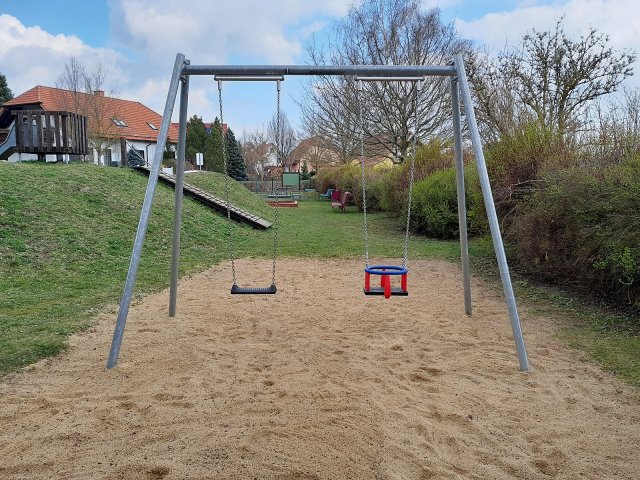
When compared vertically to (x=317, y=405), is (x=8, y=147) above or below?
above

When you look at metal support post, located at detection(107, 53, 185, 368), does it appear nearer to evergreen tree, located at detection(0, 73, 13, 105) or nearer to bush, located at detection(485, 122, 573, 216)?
bush, located at detection(485, 122, 573, 216)

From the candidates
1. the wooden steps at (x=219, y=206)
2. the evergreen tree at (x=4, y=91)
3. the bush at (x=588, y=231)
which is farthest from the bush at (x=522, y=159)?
the evergreen tree at (x=4, y=91)

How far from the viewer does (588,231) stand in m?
5.72

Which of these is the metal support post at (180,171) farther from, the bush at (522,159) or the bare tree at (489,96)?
the bare tree at (489,96)

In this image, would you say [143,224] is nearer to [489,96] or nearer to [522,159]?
[522,159]

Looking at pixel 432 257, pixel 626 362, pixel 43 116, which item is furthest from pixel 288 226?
pixel 626 362

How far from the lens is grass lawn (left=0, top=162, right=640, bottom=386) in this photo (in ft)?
15.4

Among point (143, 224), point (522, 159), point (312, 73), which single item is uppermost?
point (312, 73)

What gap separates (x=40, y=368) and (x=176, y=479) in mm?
2031

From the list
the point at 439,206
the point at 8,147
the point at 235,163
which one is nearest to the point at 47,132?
the point at 8,147

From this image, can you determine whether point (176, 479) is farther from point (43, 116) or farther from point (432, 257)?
point (43, 116)

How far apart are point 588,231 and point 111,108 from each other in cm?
3735

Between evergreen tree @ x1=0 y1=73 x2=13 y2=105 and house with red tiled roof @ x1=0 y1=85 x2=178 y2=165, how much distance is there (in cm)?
227

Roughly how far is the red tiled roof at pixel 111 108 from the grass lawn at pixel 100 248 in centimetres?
1712
